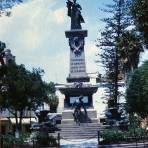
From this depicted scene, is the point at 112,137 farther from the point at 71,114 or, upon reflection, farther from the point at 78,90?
the point at 78,90

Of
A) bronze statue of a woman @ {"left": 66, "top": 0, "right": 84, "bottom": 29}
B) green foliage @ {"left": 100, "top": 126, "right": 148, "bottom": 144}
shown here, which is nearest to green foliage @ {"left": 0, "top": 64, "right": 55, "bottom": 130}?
bronze statue of a woman @ {"left": 66, "top": 0, "right": 84, "bottom": 29}

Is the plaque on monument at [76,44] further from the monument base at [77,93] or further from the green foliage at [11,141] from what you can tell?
the green foliage at [11,141]

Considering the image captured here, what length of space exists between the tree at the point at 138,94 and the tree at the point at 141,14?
1172 inches

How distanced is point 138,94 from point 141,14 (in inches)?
1376

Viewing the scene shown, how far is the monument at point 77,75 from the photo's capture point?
1714 inches

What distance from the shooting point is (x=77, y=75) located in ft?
144

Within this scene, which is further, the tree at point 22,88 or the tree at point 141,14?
the tree at point 22,88

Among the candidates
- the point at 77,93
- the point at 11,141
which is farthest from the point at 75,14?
the point at 11,141

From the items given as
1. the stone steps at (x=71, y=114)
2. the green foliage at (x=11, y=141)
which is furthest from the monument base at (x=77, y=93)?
the green foliage at (x=11, y=141)

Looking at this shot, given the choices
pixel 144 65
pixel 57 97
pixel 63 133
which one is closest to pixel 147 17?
pixel 63 133

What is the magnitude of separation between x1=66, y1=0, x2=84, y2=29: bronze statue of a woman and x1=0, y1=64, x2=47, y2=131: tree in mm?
8709

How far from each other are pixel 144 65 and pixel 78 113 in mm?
12729

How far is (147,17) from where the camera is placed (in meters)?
20.0

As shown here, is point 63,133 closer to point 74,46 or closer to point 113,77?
point 74,46
